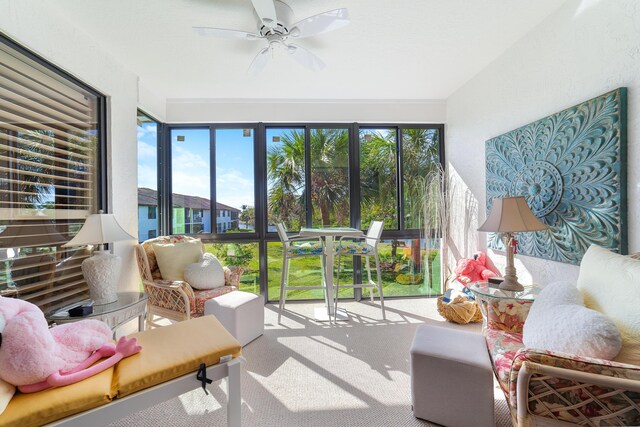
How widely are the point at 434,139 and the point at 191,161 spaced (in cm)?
334

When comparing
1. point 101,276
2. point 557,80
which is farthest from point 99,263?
point 557,80

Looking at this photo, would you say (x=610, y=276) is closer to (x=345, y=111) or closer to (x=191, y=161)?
(x=345, y=111)

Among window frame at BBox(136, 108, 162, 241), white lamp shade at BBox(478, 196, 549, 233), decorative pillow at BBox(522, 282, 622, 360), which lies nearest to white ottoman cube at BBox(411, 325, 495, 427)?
decorative pillow at BBox(522, 282, 622, 360)

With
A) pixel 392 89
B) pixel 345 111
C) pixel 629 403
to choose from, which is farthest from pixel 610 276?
pixel 345 111

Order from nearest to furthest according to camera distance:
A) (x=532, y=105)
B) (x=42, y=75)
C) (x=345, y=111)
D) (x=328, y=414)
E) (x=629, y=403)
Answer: (x=629, y=403) → (x=328, y=414) → (x=42, y=75) → (x=532, y=105) → (x=345, y=111)

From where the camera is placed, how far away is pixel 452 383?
1473 millimetres

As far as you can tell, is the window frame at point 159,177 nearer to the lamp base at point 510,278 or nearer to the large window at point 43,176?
the large window at point 43,176

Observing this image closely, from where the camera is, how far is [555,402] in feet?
3.33

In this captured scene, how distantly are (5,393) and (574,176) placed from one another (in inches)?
126

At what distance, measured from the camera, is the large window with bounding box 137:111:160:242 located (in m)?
3.07

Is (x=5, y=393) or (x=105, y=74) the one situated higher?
(x=105, y=74)

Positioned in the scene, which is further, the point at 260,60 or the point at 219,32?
the point at 260,60

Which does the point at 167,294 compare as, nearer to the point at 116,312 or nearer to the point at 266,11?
the point at 116,312

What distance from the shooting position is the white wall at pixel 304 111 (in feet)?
11.5
